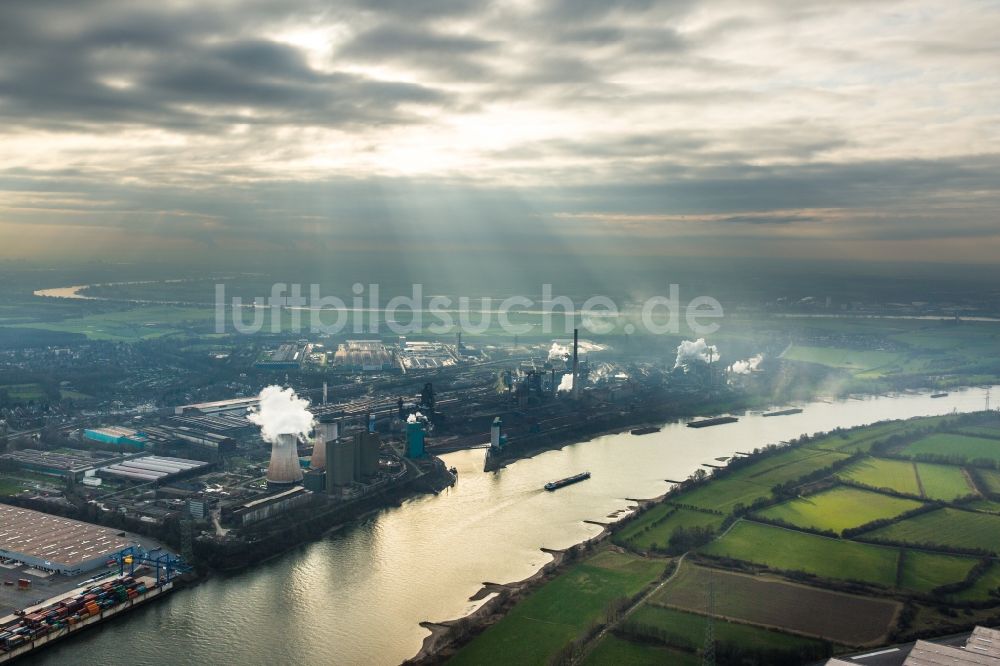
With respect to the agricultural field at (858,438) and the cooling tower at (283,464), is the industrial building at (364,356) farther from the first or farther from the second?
the agricultural field at (858,438)

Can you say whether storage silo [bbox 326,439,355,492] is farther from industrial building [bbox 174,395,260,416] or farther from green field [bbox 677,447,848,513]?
industrial building [bbox 174,395,260,416]

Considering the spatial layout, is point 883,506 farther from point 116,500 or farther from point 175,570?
point 116,500

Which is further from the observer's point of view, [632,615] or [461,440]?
[461,440]

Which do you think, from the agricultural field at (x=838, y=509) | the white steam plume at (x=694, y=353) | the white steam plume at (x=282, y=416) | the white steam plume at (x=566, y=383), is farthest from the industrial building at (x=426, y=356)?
the agricultural field at (x=838, y=509)

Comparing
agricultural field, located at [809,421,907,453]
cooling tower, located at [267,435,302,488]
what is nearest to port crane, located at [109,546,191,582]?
cooling tower, located at [267,435,302,488]

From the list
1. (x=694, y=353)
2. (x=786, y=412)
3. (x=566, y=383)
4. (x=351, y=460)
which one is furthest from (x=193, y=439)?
(x=694, y=353)

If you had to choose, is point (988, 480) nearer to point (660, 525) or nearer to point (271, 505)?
→ point (660, 525)

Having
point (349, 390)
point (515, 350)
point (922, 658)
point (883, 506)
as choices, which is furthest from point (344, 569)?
point (515, 350)
